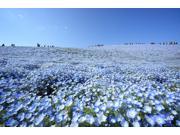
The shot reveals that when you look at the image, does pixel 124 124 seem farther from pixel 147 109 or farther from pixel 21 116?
pixel 21 116

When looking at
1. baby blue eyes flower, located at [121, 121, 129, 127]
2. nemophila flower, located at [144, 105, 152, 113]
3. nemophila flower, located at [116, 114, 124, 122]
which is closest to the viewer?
baby blue eyes flower, located at [121, 121, 129, 127]

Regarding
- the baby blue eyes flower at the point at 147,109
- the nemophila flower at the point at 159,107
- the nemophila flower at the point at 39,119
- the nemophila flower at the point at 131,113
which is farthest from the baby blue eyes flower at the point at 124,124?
the nemophila flower at the point at 39,119

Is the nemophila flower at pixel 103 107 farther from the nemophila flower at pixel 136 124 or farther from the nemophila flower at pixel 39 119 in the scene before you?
the nemophila flower at pixel 39 119

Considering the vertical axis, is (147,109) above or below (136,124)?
above

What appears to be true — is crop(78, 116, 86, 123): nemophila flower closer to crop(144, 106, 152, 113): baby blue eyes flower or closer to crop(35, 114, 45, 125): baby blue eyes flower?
crop(35, 114, 45, 125): baby blue eyes flower

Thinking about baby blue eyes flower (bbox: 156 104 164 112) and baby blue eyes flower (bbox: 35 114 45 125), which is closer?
baby blue eyes flower (bbox: 35 114 45 125)

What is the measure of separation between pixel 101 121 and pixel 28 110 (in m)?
1.18

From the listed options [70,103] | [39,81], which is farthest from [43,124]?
[39,81]

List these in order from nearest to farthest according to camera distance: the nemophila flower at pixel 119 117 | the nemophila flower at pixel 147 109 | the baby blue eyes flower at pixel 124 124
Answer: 1. the baby blue eyes flower at pixel 124 124
2. the nemophila flower at pixel 119 117
3. the nemophila flower at pixel 147 109

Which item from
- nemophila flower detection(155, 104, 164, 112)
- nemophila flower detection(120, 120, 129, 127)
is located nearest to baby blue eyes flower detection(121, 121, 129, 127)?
nemophila flower detection(120, 120, 129, 127)

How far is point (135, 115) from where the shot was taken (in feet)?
9.14

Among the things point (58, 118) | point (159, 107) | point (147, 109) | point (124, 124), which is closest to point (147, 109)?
point (147, 109)

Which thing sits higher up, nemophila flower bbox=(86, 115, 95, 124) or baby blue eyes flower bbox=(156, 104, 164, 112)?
baby blue eyes flower bbox=(156, 104, 164, 112)
